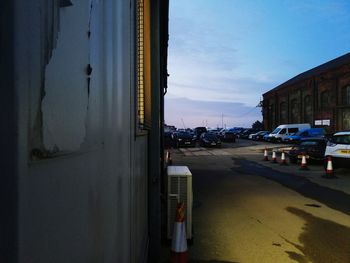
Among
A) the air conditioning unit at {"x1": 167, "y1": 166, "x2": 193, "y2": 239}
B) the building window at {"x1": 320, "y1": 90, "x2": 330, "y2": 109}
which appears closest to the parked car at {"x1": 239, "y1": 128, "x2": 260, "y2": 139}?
the building window at {"x1": 320, "y1": 90, "x2": 330, "y2": 109}

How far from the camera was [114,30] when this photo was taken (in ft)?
6.39

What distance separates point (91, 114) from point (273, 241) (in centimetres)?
582

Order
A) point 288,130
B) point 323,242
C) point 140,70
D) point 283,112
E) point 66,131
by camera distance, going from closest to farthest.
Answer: point 66,131 → point 140,70 → point 323,242 → point 288,130 → point 283,112

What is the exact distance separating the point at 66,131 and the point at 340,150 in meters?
17.7

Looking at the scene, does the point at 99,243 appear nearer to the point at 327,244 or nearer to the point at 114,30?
the point at 114,30

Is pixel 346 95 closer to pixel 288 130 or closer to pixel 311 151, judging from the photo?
pixel 288 130

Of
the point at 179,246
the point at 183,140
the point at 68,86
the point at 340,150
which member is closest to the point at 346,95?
the point at 183,140

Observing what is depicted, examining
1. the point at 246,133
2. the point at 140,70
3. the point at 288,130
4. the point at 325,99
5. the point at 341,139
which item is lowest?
the point at 341,139

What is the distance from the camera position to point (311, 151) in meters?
22.0

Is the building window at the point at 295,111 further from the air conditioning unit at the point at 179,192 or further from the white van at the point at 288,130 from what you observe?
the air conditioning unit at the point at 179,192

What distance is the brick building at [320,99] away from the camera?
1833 inches

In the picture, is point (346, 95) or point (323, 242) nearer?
point (323, 242)

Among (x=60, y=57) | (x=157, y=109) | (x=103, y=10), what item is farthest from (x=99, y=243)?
(x=157, y=109)

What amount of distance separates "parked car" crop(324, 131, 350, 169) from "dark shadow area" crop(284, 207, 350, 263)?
966 centimetres
